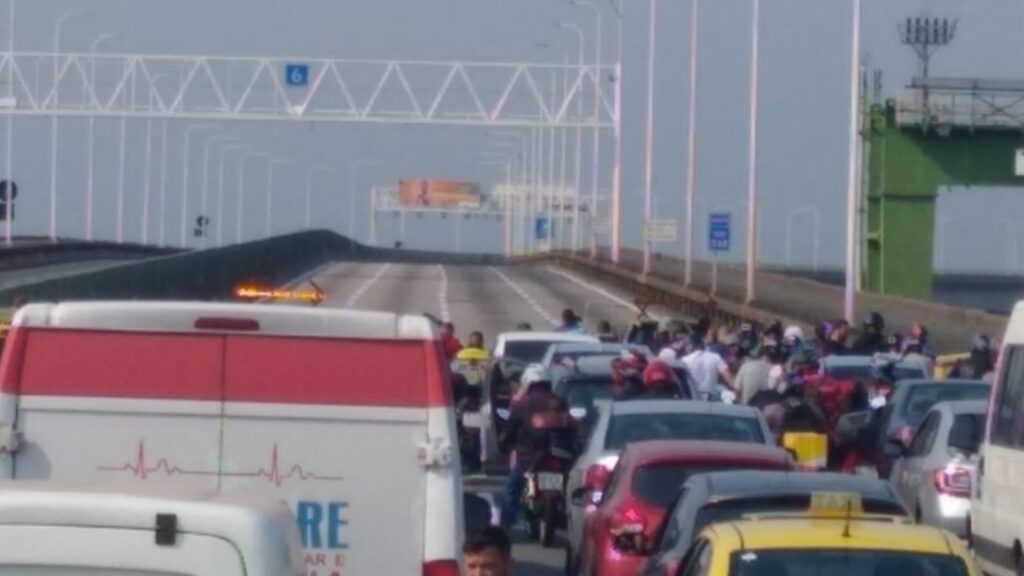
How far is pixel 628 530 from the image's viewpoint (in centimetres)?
1413

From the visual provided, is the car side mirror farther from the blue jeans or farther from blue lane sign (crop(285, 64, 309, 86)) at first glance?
blue lane sign (crop(285, 64, 309, 86))

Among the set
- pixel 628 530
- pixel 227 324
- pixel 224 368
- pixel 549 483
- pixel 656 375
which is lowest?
pixel 549 483

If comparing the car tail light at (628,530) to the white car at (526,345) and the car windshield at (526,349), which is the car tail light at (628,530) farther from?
the car windshield at (526,349)

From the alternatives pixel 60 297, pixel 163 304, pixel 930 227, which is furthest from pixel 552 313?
pixel 163 304

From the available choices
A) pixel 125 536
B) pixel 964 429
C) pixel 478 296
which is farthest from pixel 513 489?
pixel 478 296

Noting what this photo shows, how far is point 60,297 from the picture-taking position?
41656 mm

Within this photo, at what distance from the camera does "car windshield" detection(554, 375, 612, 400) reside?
25.5m

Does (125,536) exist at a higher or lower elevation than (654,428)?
higher

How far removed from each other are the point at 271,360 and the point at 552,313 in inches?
2305

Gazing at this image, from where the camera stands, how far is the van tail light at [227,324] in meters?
9.27

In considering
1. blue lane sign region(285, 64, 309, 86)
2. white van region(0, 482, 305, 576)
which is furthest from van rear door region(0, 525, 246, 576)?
blue lane sign region(285, 64, 309, 86)

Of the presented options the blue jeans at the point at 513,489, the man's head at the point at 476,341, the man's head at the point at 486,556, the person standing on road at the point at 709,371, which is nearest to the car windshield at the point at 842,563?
the man's head at the point at 486,556

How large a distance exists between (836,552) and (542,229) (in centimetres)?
15602

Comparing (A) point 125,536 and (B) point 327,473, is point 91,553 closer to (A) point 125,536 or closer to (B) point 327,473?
(A) point 125,536
